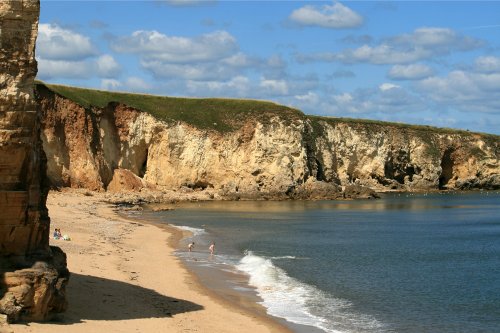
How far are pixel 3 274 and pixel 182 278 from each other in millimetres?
12920

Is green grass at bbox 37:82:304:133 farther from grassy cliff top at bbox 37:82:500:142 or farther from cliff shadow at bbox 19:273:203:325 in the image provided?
cliff shadow at bbox 19:273:203:325

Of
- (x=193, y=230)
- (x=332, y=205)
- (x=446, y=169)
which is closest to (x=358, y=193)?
(x=332, y=205)

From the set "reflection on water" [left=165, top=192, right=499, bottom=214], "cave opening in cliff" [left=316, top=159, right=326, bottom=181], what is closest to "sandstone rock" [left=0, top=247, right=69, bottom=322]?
"reflection on water" [left=165, top=192, right=499, bottom=214]

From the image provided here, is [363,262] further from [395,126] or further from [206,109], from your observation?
[395,126]

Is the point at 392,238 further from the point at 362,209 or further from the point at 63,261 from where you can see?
the point at 63,261

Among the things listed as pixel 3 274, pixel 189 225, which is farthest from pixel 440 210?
pixel 3 274

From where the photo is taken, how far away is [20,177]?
619 inches

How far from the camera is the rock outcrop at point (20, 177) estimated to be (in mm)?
15148

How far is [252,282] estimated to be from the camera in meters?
27.9

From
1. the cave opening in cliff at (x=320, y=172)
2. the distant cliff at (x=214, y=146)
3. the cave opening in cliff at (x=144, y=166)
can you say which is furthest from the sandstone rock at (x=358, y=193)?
the cave opening in cliff at (x=144, y=166)

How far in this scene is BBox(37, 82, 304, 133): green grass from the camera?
8369 cm

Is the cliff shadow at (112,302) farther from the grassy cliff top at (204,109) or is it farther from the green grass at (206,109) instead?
the green grass at (206,109)

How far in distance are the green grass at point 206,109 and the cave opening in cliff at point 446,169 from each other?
1314 inches

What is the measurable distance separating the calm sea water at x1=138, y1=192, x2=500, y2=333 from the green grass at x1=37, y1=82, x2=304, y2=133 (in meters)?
20.3
